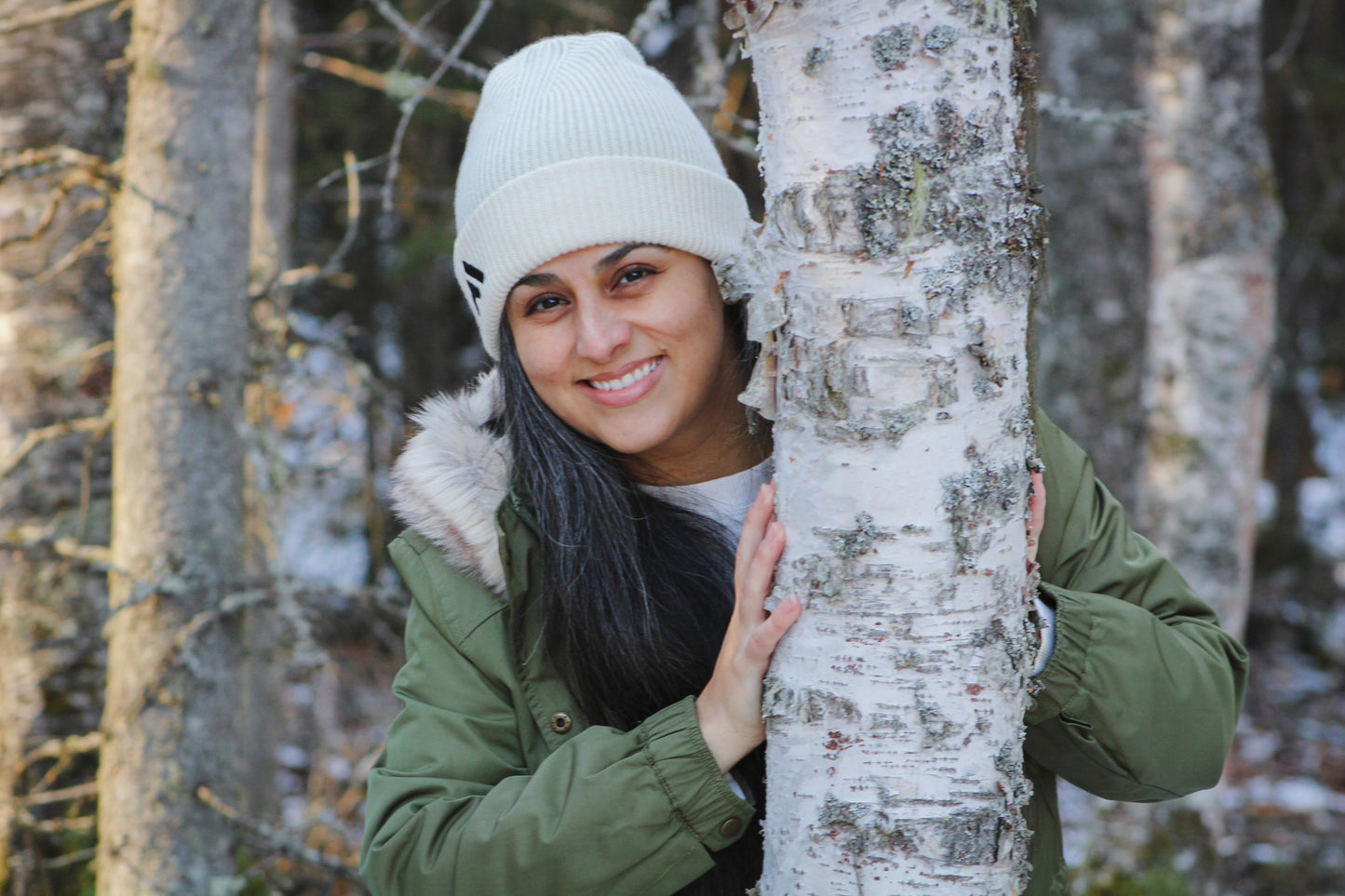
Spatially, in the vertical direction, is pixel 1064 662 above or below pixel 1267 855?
above

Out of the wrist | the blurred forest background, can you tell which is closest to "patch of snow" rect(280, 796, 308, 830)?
the blurred forest background

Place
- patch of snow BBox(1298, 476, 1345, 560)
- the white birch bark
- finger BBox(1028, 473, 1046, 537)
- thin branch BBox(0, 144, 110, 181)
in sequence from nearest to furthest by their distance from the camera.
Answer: finger BBox(1028, 473, 1046, 537) < thin branch BBox(0, 144, 110, 181) < the white birch bark < patch of snow BBox(1298, 476, 1345, 560)

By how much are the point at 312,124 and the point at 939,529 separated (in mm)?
6601

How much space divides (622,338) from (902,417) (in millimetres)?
749

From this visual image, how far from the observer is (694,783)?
1.53 metres

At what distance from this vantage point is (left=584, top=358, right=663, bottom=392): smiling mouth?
1945 millimetres

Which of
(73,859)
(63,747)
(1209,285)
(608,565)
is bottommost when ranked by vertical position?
(73,859)

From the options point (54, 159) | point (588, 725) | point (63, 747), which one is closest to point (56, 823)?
point (63, 747)

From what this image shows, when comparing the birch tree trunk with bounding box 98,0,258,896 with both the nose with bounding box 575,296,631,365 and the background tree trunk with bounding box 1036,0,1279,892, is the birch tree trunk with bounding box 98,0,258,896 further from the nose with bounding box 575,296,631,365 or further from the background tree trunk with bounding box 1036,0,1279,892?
the background tree trunk with bounding box 1036,0,1279,892

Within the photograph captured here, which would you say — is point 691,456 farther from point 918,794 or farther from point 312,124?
point 312,124

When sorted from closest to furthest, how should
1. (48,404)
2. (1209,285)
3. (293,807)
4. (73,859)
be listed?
(73,859) → (48,404) → (1209,285) → (293,807)

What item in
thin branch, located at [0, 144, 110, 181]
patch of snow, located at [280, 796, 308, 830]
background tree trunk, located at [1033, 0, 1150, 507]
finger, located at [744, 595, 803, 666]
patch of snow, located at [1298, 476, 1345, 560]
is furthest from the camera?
patch of snow, located at [1298, 476, 1345, 560]

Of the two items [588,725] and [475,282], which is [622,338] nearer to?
[475,282]

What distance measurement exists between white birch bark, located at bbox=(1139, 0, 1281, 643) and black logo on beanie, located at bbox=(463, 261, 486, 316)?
2793 millimetres
